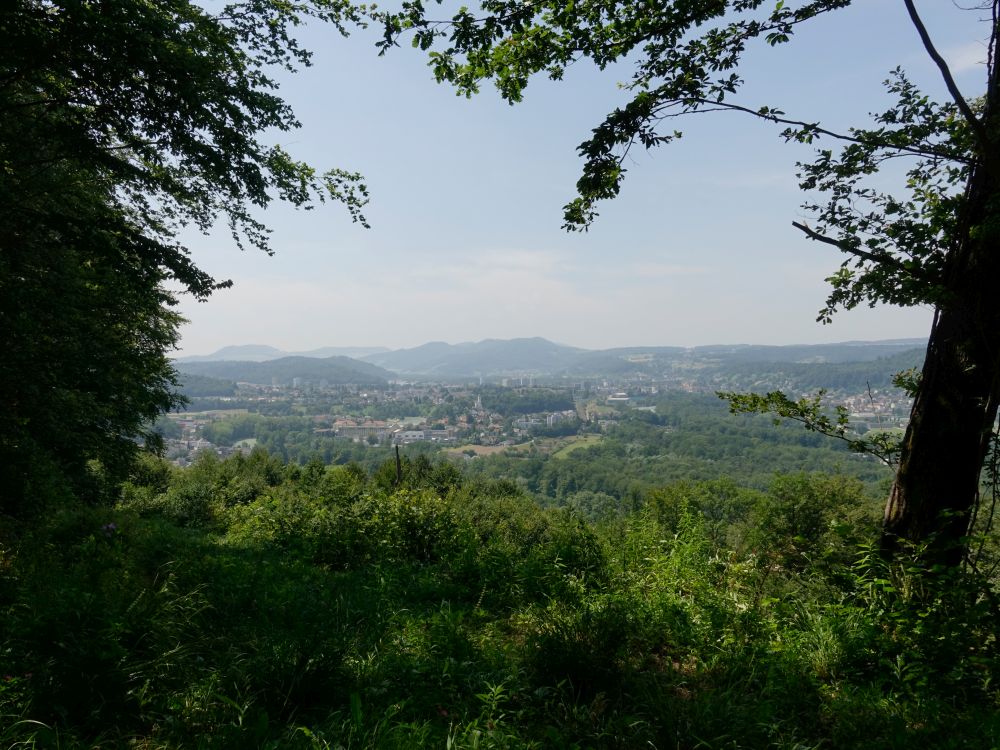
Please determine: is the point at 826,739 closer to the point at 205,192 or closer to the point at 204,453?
the point at 205,192

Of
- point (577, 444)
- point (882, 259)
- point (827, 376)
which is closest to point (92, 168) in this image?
point (882, 259)

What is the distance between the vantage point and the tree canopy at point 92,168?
476cm

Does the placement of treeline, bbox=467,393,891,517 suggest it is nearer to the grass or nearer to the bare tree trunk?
the grass

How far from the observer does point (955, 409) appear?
3434 mm

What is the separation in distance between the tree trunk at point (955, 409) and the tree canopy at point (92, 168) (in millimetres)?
6927

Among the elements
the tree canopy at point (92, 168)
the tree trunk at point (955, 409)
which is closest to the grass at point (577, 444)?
the tree canopy at point (92, 168)

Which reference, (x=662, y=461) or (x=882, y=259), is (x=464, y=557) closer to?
(x=882, y=259)

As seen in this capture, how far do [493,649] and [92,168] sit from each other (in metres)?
7.17

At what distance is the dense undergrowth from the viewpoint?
7.58 feet

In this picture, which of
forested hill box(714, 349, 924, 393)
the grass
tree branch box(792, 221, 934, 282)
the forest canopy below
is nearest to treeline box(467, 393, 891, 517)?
the grass

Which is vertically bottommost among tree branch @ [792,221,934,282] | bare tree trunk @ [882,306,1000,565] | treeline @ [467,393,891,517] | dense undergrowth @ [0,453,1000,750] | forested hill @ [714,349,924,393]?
treeline @ [467,393,891,517]

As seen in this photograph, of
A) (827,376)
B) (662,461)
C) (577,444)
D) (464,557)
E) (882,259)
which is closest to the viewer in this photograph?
(882,259)

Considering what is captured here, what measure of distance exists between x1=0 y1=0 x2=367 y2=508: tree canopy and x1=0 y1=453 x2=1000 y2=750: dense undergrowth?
1.81 metres

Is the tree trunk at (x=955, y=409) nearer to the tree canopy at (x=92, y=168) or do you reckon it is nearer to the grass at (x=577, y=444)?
the tree canopy at (x=92, y=168)
